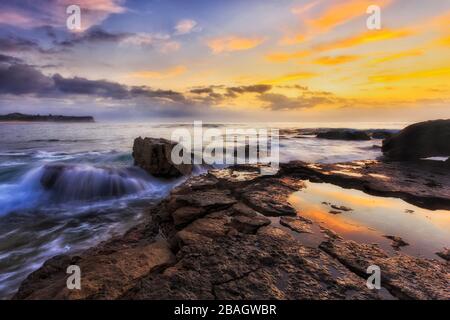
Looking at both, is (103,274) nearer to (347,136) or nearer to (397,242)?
(397,242)

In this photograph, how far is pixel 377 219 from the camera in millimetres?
4453

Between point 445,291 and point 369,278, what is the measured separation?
70 centimetres

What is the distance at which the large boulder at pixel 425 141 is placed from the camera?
39.4 ft

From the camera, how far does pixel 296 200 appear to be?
17.8 ft

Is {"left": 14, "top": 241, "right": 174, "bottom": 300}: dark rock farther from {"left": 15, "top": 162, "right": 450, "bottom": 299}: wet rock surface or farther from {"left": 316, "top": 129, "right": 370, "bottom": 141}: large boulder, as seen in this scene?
{"left": 316, "top": 129, "right": 370, "bottom": 141}: large boulder

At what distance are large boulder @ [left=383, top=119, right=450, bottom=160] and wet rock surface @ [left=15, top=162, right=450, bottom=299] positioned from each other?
11813 mm

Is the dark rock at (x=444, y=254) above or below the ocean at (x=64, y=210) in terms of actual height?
above

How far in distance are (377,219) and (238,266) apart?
10.1ft

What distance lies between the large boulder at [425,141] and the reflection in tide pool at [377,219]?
908 cm

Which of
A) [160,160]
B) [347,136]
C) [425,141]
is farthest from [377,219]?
[347,136]

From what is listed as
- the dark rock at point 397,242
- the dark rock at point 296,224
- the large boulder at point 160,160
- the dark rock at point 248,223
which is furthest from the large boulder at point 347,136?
the dark rock at point 248,223

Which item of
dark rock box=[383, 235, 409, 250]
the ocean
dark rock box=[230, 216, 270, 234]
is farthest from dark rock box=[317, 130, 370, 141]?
dark rock box=[230, 216, 270, 234]

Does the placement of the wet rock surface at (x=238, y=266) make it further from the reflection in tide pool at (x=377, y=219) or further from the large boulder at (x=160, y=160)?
the large boulder at (x=160, y=160)

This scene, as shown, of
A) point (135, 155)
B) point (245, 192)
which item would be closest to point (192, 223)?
point (245, 192)
